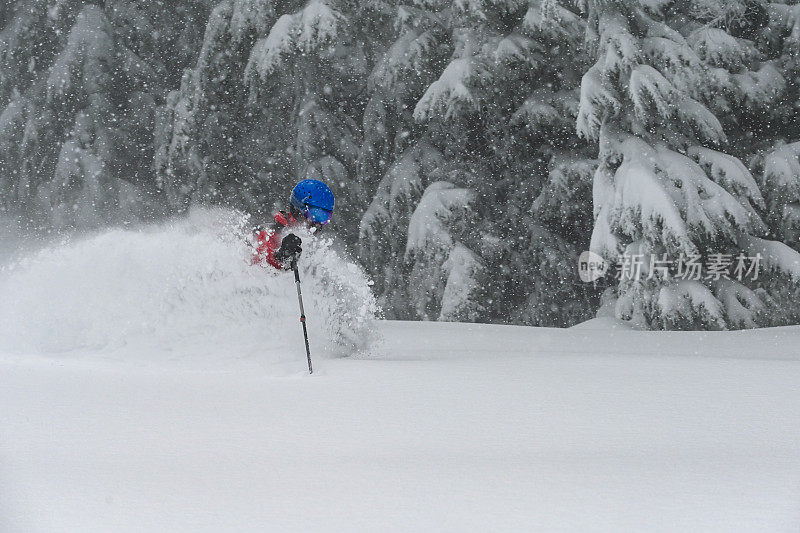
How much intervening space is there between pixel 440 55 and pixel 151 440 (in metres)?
12.9

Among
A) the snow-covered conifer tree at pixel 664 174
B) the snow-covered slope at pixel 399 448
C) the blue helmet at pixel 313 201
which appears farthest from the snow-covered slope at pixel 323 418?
the snow-covered conifer tree at pixel 664 174

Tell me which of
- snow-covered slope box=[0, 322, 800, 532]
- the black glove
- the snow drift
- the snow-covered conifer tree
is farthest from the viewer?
the snow-covered conifer tree

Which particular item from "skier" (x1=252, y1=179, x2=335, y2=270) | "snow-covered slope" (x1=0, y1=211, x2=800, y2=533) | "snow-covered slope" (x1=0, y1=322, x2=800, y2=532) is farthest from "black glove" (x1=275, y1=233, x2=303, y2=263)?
"snow-covered slope" (x1=0, y1=322, x2=800, y2=532)

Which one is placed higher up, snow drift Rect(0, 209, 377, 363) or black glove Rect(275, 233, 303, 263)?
black glove Rect(275, 233, 303, 263)

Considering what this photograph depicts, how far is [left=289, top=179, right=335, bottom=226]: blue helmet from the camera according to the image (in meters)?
6.52

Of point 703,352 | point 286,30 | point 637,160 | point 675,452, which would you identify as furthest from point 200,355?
point 286,30

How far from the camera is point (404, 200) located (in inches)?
583

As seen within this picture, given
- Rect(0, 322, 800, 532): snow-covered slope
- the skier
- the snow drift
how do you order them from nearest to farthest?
Rect(0, 322, 800, 532): snow-covered slope
the snow drift
the skier

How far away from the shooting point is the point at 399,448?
3309 millimetres

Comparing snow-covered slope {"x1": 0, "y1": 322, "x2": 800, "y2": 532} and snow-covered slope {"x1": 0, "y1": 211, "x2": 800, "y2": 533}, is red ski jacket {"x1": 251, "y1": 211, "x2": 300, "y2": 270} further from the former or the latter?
snow-covered slope {"x1": 0, "y1": 322, "x2": 800, "y2": 532}

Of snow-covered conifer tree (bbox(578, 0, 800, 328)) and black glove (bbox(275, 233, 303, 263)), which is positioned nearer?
black glove (bbox(275, 233, 303, 263))

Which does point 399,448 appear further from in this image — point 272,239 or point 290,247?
point 272,239

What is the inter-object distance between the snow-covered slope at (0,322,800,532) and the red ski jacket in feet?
3.69

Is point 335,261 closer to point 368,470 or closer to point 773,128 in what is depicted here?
point 368,470
